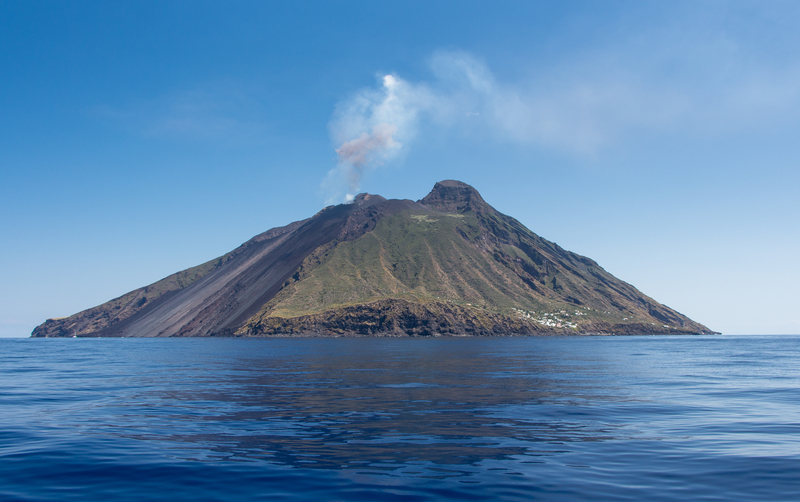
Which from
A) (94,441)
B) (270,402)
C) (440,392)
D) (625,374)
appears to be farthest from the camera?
(625,374)

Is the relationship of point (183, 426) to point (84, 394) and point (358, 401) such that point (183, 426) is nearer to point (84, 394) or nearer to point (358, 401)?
point (358, 401)

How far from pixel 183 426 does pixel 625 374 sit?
49.1 metres

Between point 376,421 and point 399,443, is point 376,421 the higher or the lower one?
the lower one

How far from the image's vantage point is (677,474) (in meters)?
15.6

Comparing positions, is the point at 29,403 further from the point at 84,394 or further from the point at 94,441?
the point at 94,441

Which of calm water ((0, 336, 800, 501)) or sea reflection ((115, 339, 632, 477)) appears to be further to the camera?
sea reflection ((115, 339, 632, 477))

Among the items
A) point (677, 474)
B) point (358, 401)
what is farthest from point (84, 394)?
point (677, 474)

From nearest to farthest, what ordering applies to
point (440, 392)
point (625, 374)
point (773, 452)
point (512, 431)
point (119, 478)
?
point (119, 478) < point (773, 452) < point (512, 431) < point (440, 392) < point (625, 374)

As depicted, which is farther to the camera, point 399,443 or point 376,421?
point 376,421

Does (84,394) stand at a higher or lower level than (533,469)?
lower

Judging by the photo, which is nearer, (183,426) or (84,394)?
(183,426)

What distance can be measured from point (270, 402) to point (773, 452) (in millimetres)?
27333

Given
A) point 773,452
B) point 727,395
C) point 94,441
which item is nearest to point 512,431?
point 773,452

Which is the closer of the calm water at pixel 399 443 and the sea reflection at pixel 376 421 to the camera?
the calm water at pixel 399 443
